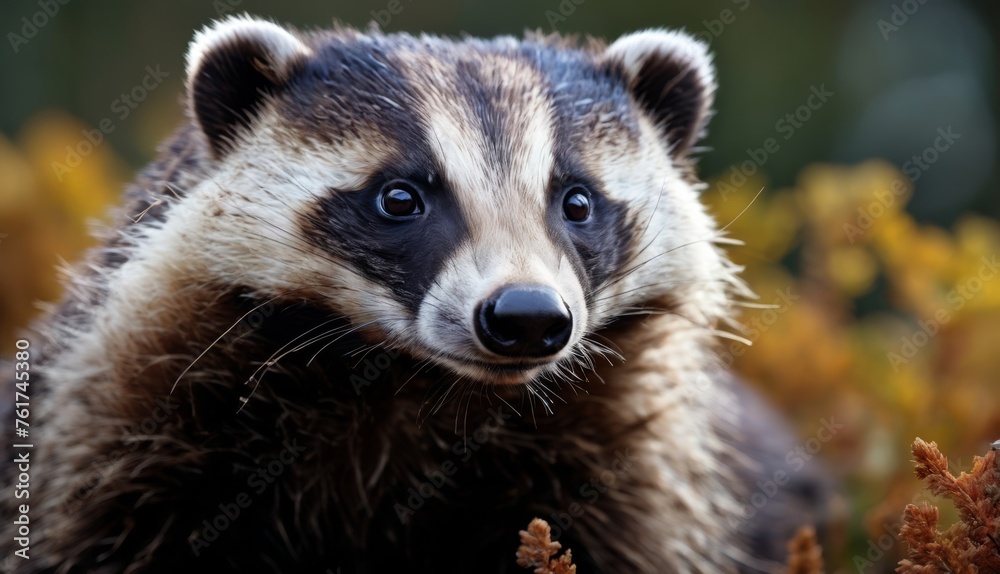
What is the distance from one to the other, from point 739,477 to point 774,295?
1.91 meters

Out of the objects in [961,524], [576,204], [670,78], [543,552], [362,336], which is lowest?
[362,336]

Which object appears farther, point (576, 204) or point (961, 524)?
point (576, 204)

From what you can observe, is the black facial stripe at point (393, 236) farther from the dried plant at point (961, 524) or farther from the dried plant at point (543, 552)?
the dried plant at point (961, 524)

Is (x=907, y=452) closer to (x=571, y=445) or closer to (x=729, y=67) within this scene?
(x=571, y=445)

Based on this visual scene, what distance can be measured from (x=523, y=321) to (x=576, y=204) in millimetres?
774

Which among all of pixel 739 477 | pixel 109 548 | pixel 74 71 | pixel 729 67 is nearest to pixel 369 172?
pixel 109 548

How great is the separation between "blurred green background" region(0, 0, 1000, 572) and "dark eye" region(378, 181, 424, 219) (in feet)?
6.55

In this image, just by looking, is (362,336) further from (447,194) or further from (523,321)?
(523,321)

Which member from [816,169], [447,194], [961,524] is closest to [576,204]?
[447,194]

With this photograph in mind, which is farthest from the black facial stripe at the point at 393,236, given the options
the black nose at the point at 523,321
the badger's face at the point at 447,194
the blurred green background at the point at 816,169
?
the blurred green background at the point at 816,169

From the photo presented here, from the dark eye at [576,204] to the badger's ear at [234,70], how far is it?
994 millimetres

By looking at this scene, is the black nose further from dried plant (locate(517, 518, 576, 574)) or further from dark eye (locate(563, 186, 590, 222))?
dark eye (locate(563, 186, 590, 222))

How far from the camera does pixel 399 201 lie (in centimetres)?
305

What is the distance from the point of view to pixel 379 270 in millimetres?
2990
